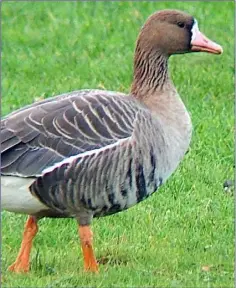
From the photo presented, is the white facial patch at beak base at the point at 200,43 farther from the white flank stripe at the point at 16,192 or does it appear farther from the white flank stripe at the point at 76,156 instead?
the white flank stripe at the point at 16,192

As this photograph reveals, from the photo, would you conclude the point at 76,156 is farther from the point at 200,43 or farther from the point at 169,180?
the point at 169,180

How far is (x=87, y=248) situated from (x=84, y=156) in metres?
0.62

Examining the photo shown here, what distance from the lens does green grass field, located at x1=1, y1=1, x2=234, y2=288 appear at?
22.0ft

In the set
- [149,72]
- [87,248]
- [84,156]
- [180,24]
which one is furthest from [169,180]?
[84,156]

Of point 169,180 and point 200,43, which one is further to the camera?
point 169,180

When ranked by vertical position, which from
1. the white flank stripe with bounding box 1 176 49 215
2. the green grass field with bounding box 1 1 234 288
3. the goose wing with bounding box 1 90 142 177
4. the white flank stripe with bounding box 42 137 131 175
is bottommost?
the green grass field with bounding box 1 1 234 288

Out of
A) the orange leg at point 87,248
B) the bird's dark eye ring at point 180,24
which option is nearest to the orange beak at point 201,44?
the bird's dark eye ring at point 180,24

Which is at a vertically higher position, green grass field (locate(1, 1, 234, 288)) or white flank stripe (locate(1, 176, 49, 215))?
white flank stripe (locate(1, 176, 49, 215))

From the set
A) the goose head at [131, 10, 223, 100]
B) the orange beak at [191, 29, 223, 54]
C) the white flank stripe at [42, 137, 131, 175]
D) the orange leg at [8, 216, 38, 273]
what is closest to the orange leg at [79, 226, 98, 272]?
the orange leg at [8, 216, 38, 273]

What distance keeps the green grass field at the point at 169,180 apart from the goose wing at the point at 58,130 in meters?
0.74

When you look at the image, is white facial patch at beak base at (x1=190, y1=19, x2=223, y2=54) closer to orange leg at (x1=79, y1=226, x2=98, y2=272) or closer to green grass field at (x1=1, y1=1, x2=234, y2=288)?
green grass field at (x1=1, y1=1, x2=234, y2=288)

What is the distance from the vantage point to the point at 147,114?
6738 mm

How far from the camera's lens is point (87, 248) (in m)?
6.63

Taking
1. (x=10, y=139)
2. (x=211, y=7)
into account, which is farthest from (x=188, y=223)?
(x=211, y=7)
